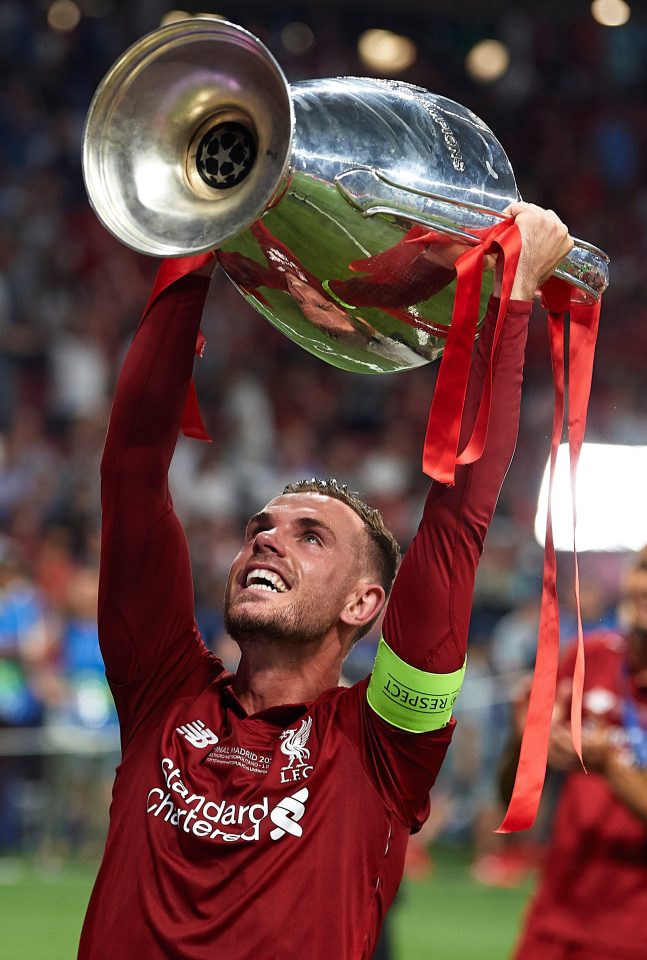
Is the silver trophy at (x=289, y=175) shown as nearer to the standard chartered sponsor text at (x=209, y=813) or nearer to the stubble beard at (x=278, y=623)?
the stubble beard at (x=278, y=623)

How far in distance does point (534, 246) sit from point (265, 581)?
826 mm

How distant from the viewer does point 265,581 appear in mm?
2834

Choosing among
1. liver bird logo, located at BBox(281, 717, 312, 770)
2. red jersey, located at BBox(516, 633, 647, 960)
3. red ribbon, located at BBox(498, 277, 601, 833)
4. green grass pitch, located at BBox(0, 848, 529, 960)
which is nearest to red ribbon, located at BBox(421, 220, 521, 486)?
red ribbon, located at BBox(498, 277, 601, 833)

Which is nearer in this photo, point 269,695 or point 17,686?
point 269,695

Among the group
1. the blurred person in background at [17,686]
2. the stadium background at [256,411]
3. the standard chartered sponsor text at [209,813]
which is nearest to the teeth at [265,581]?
the standard chartered sponsor text at [209,813]

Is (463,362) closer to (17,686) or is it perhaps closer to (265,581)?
(265,581)

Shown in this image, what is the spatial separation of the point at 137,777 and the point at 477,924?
4.94 m

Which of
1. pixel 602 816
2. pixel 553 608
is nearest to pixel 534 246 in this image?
pixel 553 608

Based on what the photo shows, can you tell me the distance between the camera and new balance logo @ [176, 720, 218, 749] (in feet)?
8.85

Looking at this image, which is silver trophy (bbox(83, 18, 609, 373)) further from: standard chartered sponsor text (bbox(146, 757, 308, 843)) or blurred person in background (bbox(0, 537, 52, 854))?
blurred person in background (bbox(0, 537, 52, 854))

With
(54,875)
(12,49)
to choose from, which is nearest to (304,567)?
(54,875)

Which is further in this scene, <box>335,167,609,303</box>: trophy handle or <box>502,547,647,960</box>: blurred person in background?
<box>502,547,647,960</box>: blurred person in background

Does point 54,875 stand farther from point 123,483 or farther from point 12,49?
point 12,49

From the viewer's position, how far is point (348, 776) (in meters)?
2.63
